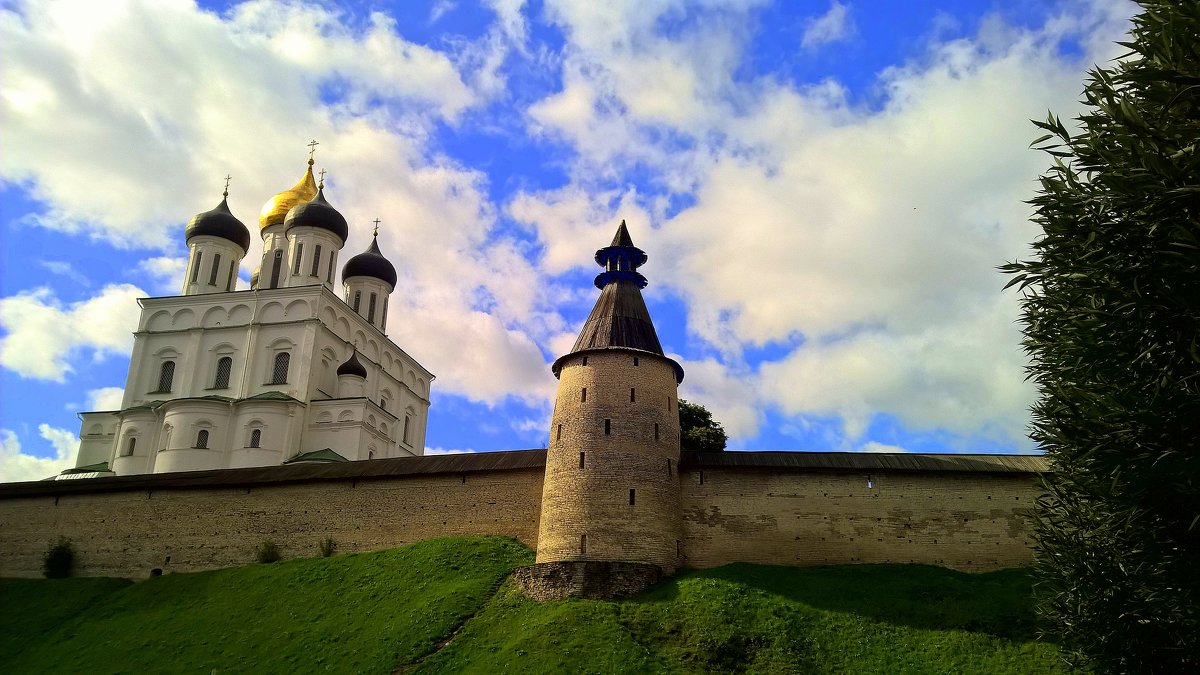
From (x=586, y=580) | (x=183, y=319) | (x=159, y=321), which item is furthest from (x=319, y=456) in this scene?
(x=586, y=580)

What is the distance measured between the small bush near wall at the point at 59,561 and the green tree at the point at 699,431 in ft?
66.3

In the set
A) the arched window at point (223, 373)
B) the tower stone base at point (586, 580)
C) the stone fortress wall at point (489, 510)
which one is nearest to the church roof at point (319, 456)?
the arched window at point (223, 373)

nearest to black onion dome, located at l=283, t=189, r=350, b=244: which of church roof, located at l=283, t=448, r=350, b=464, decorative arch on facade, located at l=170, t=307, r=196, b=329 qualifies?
decorative arch on facade, located at l=170, t=307, r=196, b=329

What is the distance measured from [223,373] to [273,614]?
21.4 metres

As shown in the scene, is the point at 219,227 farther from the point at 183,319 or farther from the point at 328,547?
the point at 328,547

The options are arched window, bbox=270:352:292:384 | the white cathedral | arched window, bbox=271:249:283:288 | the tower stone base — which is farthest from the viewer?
arched window, bbox=271:249:283:288

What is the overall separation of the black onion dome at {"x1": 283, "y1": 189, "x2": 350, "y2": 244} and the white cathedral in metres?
0.07

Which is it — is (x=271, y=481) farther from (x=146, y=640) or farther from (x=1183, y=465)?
(x=1183, y=465)

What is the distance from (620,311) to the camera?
2703 cm

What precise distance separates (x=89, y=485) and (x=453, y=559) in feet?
46.0

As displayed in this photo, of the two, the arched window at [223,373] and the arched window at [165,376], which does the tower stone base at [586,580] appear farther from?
the arched window at [165,376]

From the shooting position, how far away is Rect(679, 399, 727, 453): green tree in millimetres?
34719

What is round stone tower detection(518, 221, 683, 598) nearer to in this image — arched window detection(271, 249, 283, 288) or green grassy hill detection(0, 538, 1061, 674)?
green grassy hill detection(0, 538, 1061, 674)

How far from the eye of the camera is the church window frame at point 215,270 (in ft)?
148
